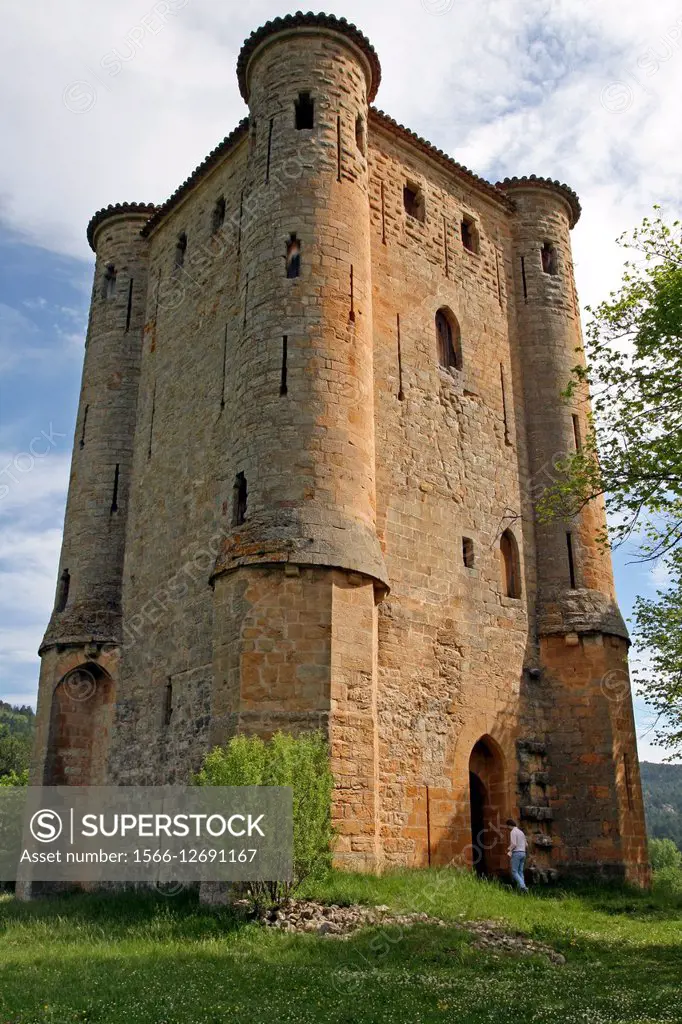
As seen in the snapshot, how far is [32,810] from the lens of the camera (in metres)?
19.0

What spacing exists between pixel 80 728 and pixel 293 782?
377 inches

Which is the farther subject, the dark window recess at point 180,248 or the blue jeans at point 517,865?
the dark window recess at point 180,248

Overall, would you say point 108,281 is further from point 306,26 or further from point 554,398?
point 554,398

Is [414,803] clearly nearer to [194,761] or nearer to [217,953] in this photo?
[194,761]

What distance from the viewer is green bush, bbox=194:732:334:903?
1075cm

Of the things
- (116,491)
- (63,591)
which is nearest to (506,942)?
(63,591)

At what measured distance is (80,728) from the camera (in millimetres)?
19141

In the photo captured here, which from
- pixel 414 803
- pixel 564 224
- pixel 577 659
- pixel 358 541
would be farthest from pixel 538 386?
pixel 414 803

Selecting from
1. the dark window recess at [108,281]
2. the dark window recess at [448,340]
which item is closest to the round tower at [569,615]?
the dark window recess at [448,340]

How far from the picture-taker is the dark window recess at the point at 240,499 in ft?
48.0

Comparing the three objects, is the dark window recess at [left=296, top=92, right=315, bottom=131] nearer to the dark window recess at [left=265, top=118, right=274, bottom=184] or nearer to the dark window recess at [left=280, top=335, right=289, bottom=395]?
the dark window recess at [left=265, top=118, right=274, bottom=184]

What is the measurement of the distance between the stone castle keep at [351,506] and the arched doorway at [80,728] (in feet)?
0.18

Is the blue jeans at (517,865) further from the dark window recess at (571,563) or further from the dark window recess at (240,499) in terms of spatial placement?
the dark window recess at (240,499)

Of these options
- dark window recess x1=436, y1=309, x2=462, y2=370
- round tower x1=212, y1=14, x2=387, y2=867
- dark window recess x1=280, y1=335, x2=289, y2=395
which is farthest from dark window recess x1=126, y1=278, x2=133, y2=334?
dark window recess x1=280, y1=335, x2=289, y2=395
